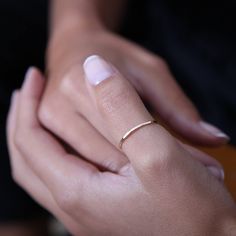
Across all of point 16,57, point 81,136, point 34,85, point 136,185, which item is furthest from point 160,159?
point 16,57

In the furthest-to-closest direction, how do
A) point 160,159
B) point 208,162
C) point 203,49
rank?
1. point 203,49
2. point 208,162
3. point 160,159

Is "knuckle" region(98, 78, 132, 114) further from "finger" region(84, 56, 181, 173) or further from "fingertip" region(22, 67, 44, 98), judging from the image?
"fingertip" region(22, 67, 44, 98)

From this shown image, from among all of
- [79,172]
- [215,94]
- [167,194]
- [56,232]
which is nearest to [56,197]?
[79,172]

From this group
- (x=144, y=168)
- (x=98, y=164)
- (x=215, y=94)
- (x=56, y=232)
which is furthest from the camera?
(x=56, y=232)

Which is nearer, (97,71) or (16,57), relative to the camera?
(97,71)

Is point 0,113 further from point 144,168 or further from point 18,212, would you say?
point 144,168

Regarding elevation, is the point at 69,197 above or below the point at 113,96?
below

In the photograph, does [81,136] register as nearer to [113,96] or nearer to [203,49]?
[113,96]
